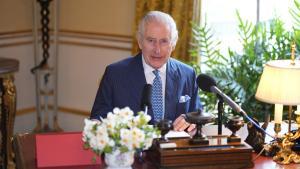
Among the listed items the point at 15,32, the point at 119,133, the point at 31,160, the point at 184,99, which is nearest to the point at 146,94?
the point at 119,133

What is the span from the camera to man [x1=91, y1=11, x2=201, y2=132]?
316 cm

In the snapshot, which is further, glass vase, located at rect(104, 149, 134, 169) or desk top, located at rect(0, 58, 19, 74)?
desk top, located at rect(0, 58, 19, 74)

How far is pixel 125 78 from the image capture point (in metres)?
3.28

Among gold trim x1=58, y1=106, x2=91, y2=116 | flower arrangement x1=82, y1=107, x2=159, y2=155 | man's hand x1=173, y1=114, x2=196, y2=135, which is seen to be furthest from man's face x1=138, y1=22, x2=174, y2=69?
gold trim x1=58, y1=106, x2=91, y2=116

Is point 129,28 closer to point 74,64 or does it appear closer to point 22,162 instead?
point 74,64

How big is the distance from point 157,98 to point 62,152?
0.81m

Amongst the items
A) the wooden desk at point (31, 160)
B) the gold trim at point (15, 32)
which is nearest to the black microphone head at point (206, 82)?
the wooden desk at point (31, 160)

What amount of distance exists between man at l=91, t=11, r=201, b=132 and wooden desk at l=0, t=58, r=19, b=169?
1.27m

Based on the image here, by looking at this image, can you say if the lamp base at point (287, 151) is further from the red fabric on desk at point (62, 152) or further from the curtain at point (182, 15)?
the curtain at point (182, 15)

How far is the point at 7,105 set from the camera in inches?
171

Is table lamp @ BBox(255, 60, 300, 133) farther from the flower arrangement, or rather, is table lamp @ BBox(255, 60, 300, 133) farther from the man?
the flower arrangement

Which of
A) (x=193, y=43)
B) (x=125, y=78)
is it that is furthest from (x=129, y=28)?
(x=125, y=78)

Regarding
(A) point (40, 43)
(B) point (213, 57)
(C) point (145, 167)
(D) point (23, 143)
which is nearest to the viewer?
(C) point (145, 167)

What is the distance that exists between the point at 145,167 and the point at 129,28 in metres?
A: 3.20
